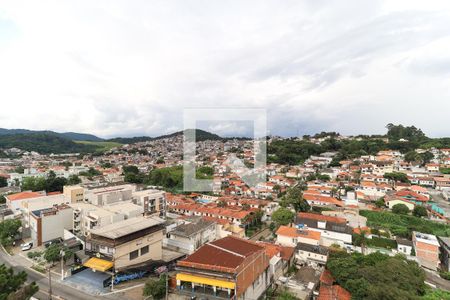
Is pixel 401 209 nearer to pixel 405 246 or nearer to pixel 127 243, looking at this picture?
pixel 405 246

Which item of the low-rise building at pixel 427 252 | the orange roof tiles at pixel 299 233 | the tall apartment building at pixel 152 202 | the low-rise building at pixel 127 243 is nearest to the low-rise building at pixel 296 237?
the orange roof tiles at pixel 299 233

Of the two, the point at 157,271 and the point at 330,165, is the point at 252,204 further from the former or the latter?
the point at 330,165

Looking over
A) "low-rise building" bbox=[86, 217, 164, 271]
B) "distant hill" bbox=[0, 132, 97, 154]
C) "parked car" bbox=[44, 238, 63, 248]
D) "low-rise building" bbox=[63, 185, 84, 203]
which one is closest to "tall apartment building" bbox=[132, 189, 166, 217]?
"low-rise building" bbox=[63, 185, 84, 203]

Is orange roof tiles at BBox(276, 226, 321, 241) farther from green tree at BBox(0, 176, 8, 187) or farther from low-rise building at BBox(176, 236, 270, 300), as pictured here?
green tree at BBox(0, 176, 8, 187)

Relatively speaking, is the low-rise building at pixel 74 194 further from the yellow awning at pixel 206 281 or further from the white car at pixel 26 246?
the yellow awning at pixel 206 281

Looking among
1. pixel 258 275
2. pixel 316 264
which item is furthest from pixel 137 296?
pixel 316 264

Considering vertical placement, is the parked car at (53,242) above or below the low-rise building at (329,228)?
below

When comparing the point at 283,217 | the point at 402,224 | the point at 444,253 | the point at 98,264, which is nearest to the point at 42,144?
the point at 98,264
